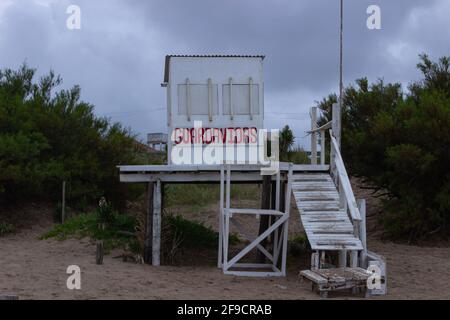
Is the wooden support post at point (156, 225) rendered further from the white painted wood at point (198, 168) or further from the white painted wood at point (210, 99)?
the white painted wood at point (210, 99)

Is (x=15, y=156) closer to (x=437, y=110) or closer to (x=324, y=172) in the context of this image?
(x=324, y=172)

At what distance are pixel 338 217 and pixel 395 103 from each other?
329 inches

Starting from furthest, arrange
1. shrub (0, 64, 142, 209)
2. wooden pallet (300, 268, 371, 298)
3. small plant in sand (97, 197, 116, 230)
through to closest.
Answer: shrub (0, 64, 142, 209) < small plant in sand (97, 197, 116, 230) < wooden pallet (300, 268, 371, 298)

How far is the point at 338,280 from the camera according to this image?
28.6ft

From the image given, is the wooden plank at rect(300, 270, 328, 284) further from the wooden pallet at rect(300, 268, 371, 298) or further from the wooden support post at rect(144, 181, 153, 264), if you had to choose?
the wooden support post at rect(144, 181, 153, 264)

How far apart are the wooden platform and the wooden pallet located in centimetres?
53

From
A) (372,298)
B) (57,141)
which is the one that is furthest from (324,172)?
(57,141)

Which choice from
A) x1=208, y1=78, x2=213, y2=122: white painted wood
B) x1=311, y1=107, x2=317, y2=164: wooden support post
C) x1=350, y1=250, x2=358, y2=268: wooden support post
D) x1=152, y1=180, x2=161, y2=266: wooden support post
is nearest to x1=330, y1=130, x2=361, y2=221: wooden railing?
x1=350, y1=250, x2=358, y2=268: wooden support post

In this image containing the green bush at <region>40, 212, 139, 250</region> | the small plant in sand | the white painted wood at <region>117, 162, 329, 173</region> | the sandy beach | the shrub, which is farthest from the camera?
the shrub

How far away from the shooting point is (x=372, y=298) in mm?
8828

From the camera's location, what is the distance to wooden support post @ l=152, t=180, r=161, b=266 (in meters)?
11.7

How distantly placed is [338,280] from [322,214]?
183 centimetres

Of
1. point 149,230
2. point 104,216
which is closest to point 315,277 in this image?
point 149,230

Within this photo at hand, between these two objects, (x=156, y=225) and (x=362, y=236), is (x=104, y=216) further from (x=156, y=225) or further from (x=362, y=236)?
(x=362, y=236)
